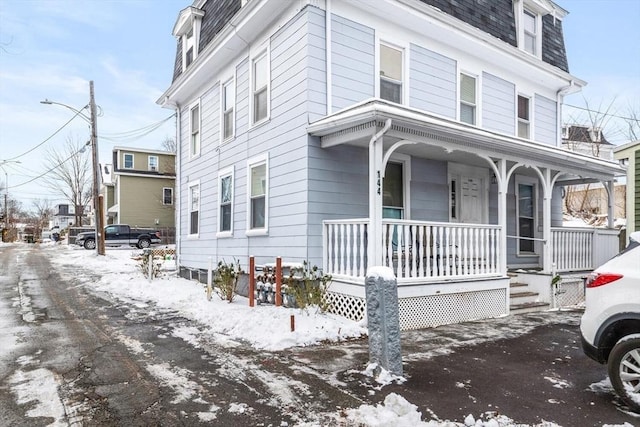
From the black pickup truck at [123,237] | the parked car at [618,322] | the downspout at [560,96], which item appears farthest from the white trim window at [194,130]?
the black pickup truck at [123,237]

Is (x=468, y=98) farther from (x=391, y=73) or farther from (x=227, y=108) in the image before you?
(x=227, y=108)

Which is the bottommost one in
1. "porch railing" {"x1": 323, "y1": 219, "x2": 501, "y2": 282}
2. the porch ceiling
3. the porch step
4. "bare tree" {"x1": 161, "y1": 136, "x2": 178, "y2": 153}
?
the porch step

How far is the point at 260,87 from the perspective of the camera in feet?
30.7

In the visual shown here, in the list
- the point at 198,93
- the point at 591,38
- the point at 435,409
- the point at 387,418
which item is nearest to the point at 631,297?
the point at 435,409

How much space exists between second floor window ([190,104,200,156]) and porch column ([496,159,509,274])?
8452 mm

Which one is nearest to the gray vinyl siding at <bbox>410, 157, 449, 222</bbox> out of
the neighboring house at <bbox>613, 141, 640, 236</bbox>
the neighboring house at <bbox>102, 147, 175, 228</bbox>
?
the neighboring house at <bbox>613, 141, 640, 236</bbox>

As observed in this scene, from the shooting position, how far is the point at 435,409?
11.9 feet

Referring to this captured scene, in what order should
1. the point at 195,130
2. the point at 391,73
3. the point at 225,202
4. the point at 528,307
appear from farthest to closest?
the point at 195,130, the point at 225,202, the point at 391,73, the point at 528,307

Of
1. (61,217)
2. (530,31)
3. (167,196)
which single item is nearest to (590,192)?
(530,31)

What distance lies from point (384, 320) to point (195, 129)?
1018cm

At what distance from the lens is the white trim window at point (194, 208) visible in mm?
12733

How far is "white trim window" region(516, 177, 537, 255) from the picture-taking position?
11.4 metres

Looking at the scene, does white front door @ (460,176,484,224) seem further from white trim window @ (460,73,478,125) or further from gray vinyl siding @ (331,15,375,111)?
gray vinyl siding @ (331,15,375,111)

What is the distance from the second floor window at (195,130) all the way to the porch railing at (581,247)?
9.77 meters
